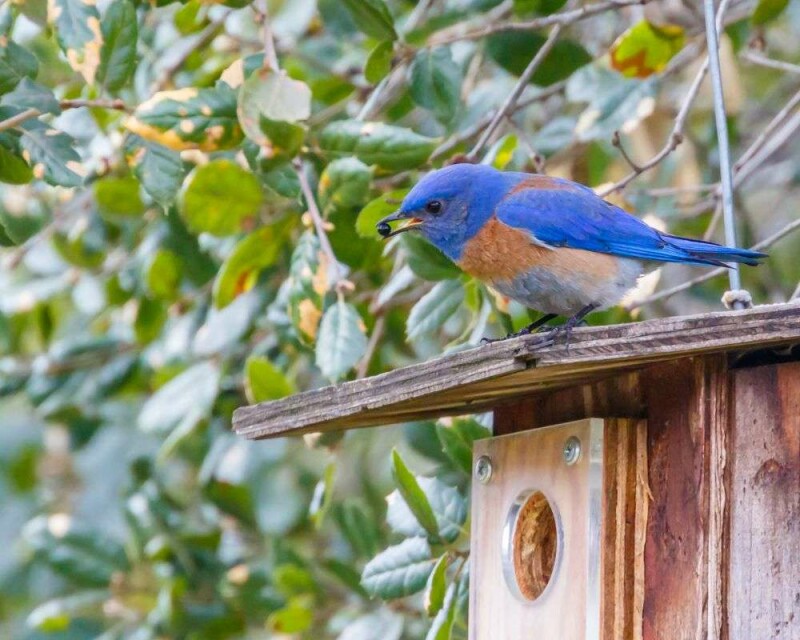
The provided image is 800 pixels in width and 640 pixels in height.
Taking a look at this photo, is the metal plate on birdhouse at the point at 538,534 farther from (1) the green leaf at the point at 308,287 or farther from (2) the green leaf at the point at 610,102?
(2) the green leaf at the point at 610,102

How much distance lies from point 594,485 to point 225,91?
146 centimetres

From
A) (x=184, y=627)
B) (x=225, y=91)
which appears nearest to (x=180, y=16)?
(x=225, y=91)

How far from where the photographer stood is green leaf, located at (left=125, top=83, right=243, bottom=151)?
3.34 metres

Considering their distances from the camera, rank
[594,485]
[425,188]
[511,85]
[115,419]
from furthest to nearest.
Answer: [115,419] < [511,85] < [425,188] < [594,485]

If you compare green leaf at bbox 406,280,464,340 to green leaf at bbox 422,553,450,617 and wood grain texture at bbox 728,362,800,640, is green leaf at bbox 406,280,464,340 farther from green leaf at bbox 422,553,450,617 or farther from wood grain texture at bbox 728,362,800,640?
wood grain texture at bbox 728,362,800,640

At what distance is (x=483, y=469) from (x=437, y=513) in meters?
0.38

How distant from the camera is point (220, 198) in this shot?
411cm

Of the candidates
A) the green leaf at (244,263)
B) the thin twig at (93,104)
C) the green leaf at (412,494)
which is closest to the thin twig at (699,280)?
the green leaf at (412,494)

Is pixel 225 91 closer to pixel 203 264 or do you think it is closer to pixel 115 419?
pixel 203 264

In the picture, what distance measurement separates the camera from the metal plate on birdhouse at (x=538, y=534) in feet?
8.84

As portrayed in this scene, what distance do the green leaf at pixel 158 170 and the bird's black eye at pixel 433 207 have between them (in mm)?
635

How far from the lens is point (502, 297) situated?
359cm

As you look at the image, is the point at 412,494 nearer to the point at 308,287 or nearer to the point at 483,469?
the point at 483,469

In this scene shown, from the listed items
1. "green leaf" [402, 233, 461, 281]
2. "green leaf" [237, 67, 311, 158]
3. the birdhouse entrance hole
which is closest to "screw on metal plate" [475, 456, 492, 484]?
the birdhouse entrance hole
